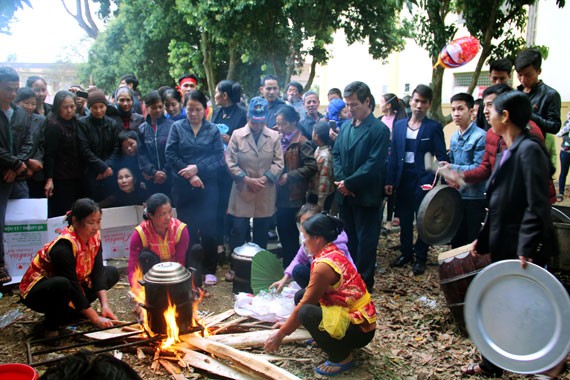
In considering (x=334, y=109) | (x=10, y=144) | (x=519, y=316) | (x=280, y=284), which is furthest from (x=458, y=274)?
(x=10, y=144)

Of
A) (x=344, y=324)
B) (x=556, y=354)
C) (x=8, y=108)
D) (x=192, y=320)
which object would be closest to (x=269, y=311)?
(x=192, y=320)

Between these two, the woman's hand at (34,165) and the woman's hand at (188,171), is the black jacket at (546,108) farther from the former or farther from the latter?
the woman's hand at (34,165)

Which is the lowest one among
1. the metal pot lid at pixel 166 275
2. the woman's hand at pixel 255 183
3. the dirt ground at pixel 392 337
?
the dirt ground at pixel 392 337

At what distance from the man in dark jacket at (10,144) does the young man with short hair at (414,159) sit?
4.29 metres

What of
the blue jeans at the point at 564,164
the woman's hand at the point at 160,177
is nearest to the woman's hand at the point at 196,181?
the woman's hand at the point at 160,177

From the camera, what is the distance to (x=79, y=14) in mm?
24000

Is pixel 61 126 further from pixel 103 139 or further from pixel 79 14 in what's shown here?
pixel 79 14

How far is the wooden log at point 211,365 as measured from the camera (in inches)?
140

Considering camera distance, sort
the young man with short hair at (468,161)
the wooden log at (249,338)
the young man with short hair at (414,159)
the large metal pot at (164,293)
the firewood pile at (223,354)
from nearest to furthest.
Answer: the firewood pile at (223,354) < the large metal pot at (164,293) < the wooden log at (249,338) < the young man with short hair at (468,161) < the young man with short hair at (414,159)

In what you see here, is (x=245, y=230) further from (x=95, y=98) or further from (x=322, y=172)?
(x=95, y=98)

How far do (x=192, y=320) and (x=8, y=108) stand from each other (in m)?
3.39

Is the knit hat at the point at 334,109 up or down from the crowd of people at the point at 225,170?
up

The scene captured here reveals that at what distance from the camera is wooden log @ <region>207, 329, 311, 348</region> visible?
4000mm

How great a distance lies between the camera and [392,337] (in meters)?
4.32
